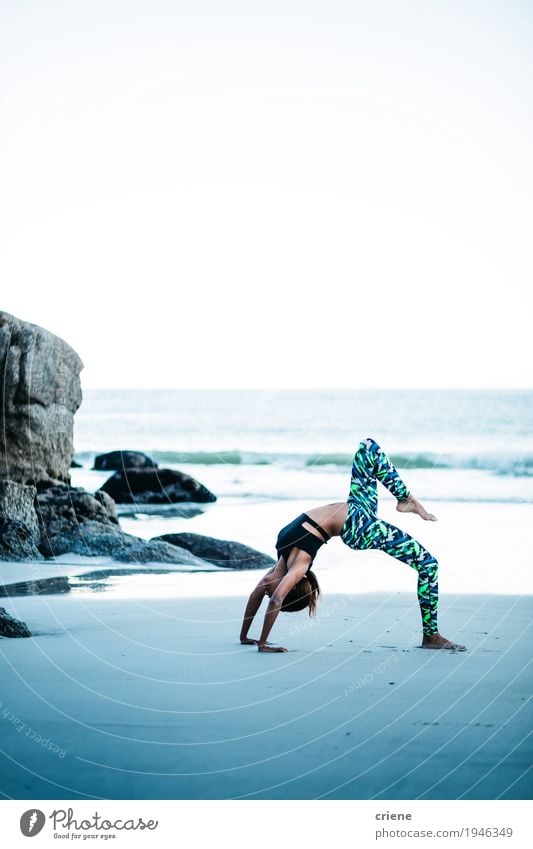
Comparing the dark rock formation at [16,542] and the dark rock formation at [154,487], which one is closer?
the dark rock formation at [16,542]

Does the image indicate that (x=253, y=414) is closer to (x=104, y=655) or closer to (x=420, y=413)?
(x=420, y=413)

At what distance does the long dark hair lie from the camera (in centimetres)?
495

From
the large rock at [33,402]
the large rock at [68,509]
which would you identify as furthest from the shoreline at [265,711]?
the large rock at [33,402]

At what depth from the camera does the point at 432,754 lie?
3375 mm

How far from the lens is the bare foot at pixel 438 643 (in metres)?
4.79

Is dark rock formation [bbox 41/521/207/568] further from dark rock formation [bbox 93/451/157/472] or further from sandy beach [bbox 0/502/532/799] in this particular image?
dark rock formation [bbox 93/451/157/472]

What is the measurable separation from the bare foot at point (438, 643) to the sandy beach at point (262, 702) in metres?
0.07

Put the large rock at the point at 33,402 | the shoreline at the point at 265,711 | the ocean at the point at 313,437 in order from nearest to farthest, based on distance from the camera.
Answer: the shoreline at the point at 265,711 < the large rock at the point at 33,402 < the ocean at the point at 313,437

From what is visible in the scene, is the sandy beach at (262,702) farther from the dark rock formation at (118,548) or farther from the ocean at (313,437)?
the ocean at (313,437)

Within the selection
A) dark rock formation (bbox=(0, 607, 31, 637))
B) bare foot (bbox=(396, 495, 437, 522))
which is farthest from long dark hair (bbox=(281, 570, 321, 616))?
dark rock formation (bbox=(0, 607, 31, 637))

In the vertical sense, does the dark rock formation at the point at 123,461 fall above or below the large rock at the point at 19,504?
below

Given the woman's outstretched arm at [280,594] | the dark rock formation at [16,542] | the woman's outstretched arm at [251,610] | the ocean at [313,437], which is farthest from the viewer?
the ocean at [313,437]

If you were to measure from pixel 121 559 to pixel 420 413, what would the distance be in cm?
3005

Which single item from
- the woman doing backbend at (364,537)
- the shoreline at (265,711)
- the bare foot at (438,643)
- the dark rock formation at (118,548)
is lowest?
the dark rock formation at (118,548)
